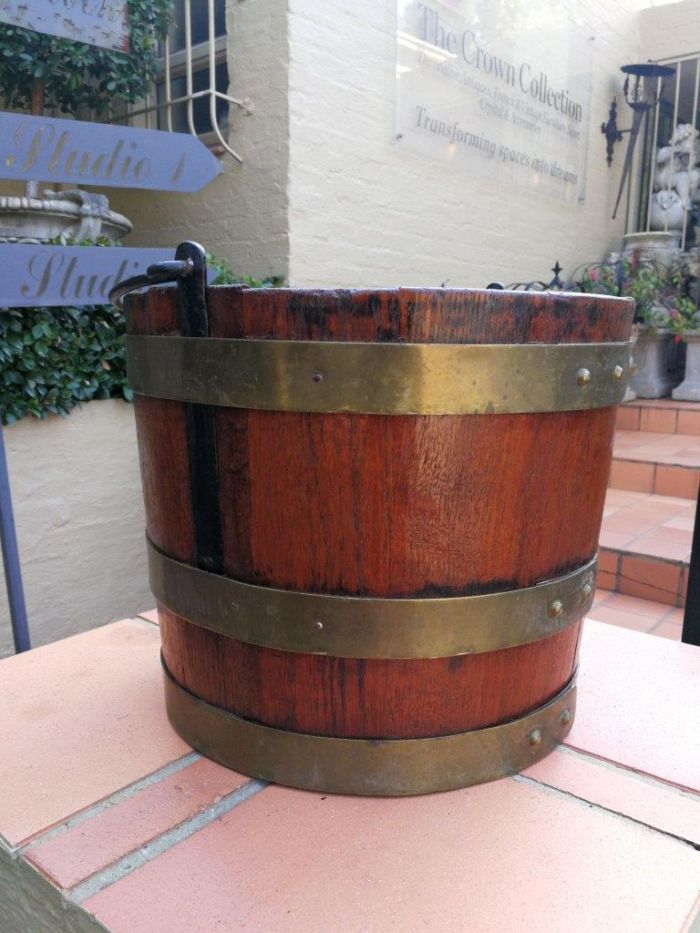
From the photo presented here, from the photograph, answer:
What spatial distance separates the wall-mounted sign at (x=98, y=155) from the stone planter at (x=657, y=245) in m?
4.19

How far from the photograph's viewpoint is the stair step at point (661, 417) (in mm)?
4375

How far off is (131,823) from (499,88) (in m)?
4.57

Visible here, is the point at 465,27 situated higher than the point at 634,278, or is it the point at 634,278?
the point at 465,27

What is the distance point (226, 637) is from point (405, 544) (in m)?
0.28

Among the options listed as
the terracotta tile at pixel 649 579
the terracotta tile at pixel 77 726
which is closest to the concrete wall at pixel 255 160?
the terracotta tile at pixel 649 579

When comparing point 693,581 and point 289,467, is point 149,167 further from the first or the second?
point 693,581

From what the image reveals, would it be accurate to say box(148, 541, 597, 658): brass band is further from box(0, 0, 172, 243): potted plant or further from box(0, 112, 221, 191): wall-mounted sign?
box(0, 0, 172, 243): potted plant

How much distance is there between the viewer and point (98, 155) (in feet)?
6.22

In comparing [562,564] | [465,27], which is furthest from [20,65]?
[562,564]

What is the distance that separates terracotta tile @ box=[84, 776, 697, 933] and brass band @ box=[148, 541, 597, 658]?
0.70ft

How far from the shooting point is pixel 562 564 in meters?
0.96

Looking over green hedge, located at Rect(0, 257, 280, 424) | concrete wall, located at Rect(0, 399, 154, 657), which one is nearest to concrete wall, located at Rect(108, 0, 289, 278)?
green hedge, located at Rect(0, 257, 280, 424)

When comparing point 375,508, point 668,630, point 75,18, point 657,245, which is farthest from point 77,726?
point 657,245

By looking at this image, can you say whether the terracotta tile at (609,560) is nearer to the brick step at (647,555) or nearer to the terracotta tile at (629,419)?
the brick step at (647,555)
